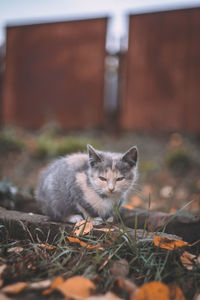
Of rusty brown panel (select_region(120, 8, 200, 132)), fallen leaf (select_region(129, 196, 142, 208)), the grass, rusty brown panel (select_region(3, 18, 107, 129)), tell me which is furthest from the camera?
rusty brown panel (select_region(3, 18, 107, 129))

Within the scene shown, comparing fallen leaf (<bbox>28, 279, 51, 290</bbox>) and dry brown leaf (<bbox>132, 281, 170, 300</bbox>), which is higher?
dry brown leaf (<bbox>132, 281, 170, 300</bbox>)

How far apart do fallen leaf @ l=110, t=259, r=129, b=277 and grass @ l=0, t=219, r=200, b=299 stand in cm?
3

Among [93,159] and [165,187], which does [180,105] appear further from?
[93,159]

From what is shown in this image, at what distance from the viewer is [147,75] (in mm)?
5363

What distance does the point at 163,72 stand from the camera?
531 centimetres

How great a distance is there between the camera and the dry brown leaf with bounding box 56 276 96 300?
126 cm

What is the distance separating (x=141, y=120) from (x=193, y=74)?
1429 mm

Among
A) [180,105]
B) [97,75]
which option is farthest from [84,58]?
[180,105]

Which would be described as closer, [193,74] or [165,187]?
[165,187]

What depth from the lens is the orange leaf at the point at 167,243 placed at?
5.60 ft

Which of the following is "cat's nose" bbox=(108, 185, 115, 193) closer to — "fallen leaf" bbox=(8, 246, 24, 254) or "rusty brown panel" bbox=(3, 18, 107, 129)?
"fallen leaf" bbox=(8, 246, 24, 254)

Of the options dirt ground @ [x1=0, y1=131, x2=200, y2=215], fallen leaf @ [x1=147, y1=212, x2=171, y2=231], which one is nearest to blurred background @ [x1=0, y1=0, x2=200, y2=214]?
dirt ground @ [x1=0, y1=131, x2=200, y2=215]

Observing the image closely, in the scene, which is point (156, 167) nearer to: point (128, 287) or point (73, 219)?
point (73, 219)

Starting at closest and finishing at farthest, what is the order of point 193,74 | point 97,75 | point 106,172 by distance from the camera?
point 106,172
point 193,74
point 97,75
